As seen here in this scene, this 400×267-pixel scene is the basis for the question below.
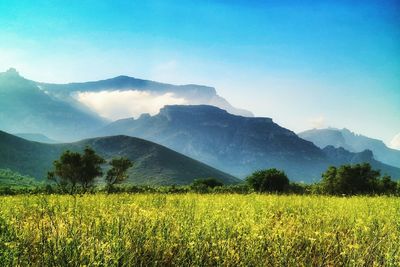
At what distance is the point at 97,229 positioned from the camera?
8312mm

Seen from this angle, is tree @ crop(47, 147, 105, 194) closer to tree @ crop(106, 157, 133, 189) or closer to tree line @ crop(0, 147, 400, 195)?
tree line @ crop(0, 147, 400, 195)

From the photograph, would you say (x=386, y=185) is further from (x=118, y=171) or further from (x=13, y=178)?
(x=13, y=178)

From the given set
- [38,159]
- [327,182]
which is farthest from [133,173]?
[327,182]

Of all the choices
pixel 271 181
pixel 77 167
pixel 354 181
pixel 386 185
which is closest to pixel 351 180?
pixel 354 181

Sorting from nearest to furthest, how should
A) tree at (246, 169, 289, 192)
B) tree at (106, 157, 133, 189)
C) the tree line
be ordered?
the tree line → tree at (246, 169, 289, 192) → tree at (106, 157, 133, 189)

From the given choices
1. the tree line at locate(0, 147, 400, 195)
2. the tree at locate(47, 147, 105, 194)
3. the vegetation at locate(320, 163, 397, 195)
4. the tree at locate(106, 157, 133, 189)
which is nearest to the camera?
the tree line at locate(0, 147, 400, 195)

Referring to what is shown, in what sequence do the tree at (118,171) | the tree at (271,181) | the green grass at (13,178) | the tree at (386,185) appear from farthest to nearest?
the green grass at (13,178), the tree at (118,171), the tree at (386,185), the tree at (271,181)

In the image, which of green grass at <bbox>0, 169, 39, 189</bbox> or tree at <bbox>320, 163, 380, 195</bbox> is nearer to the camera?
tree at <bbox>320, 163, 380, 195</bbox>

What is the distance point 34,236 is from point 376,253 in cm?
662

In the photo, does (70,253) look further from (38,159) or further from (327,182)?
(38,159)

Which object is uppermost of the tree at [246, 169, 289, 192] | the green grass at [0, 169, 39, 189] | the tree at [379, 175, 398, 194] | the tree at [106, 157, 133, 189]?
the tree at [379, 175, 398, 194]

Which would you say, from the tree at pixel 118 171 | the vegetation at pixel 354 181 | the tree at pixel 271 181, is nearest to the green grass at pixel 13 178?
the tree at pixel 118 171

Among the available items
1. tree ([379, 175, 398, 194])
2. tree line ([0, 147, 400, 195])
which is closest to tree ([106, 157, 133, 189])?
tree line ([0, 147, 400, 195])

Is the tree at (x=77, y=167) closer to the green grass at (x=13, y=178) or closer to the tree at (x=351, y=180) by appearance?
the tree at (x=351, y=180)
